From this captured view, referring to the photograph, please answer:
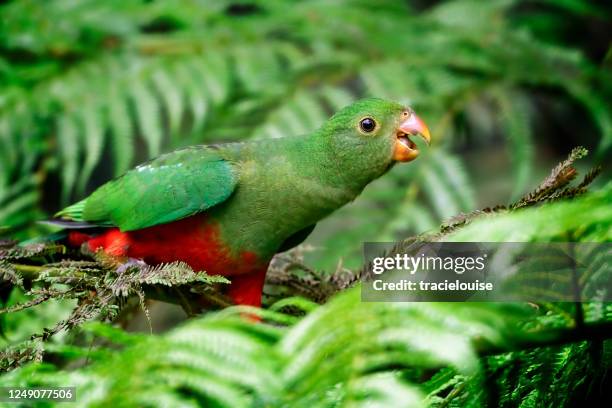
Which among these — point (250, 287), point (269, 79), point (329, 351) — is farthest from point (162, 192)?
point (269, 79)

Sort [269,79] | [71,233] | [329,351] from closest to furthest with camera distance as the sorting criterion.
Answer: [329,351] < [71,233] < [269,79]

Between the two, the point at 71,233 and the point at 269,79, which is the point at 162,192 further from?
the point at 269,79

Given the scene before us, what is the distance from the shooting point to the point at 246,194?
217 cm

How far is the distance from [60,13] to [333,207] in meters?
2.54

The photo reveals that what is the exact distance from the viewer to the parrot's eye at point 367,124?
2186 mm

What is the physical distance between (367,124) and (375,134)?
38 millimetres

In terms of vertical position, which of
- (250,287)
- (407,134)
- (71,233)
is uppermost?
(407,134)

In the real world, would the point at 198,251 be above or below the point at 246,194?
below

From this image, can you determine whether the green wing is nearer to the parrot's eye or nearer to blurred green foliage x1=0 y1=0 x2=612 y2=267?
the parrot's eye

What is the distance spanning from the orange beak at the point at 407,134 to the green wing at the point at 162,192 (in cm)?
50

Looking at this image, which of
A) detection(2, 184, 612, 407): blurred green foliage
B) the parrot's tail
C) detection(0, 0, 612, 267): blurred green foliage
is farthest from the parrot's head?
detection(0, 0, 612, 267): blurred green foliage

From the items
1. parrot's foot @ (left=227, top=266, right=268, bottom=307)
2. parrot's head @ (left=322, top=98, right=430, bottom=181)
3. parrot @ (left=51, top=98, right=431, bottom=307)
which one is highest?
parrot's head @ (left=322, top=98, right=430, bottom=181)

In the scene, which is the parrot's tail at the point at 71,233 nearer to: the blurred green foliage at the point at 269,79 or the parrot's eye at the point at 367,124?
the parrot's eye at the point at 367,124

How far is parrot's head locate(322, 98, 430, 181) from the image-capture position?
85.9 inches
